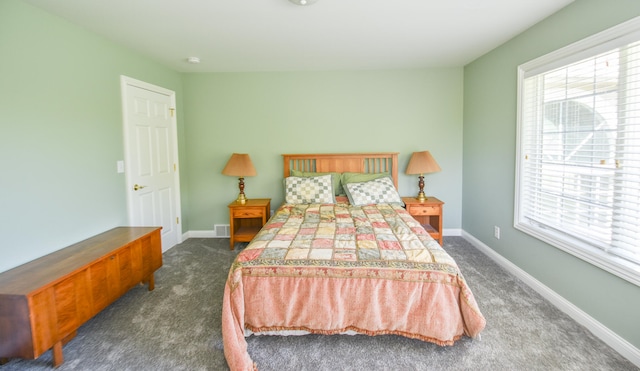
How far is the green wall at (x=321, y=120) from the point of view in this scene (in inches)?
163

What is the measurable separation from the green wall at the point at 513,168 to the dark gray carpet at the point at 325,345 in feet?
0.76

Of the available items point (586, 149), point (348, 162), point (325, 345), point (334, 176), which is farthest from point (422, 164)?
point (325, 345)

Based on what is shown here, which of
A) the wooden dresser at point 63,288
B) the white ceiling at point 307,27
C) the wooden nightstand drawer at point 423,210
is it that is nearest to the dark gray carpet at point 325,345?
the wooden dresser at point 63,288

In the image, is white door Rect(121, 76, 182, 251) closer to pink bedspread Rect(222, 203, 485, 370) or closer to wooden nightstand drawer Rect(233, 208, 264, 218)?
wooden nightstand drawer Rect(233, 208, 264, 218)

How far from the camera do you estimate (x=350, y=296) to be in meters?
1.93

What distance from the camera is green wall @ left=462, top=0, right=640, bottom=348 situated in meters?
1.95

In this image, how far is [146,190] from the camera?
3.45 metres

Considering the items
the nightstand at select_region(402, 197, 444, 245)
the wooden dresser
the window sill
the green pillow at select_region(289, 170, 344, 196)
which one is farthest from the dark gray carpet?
the green pillow at select_region(289, 170, 344, 196)

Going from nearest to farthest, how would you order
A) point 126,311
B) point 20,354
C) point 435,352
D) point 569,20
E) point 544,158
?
point 20,354 < point 435,352 < point 569,20 < point 126,311 < point 544,158

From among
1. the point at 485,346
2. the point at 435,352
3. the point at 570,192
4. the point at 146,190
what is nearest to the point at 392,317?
the point at 435,352

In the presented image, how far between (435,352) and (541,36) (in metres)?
2.72

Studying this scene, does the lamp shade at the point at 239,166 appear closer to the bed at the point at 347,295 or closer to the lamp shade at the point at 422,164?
the bed at the point at 347,295

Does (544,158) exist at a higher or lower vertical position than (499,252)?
higher

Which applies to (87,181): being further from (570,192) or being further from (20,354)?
(570,192)
